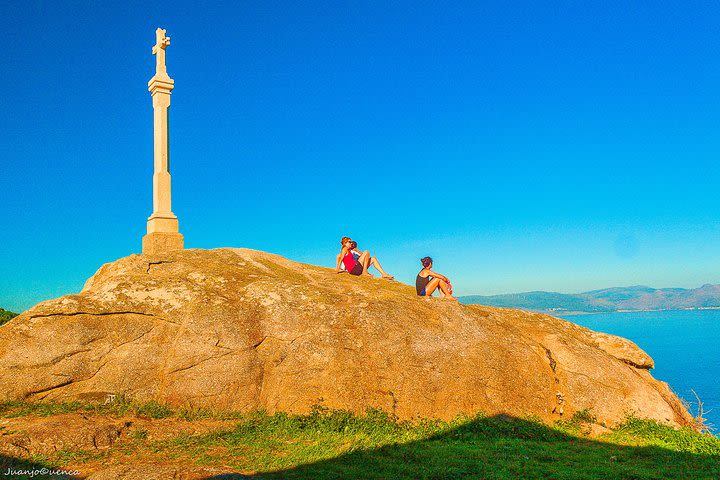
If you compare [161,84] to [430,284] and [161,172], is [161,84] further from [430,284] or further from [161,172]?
[430,284]

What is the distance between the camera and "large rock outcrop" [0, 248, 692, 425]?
11570 mm

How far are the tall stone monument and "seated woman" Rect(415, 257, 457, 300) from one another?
31.4 ft

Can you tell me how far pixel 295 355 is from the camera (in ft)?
40.8

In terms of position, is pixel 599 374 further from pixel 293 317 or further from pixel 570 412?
pixel 293 317

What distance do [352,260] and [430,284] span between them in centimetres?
327

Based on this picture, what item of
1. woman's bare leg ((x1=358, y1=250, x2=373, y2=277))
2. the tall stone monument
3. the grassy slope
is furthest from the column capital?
the grassy slope

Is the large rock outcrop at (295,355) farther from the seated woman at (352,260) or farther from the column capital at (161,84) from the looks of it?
the column capital at (161,84)

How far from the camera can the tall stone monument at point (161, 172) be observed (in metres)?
19.6

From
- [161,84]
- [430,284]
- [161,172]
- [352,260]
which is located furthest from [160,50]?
[430,284]

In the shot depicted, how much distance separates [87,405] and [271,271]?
670cm

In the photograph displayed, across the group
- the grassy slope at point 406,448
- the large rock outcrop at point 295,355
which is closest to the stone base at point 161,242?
the large rock outcrop at point 295,355

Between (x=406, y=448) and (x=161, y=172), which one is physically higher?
(x=161, y=172)

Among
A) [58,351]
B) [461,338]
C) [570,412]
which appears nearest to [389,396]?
[461,338]

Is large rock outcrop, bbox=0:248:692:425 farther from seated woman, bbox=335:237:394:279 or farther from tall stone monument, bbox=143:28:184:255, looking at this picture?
tall stone monument, bbox=143:28:184:255
